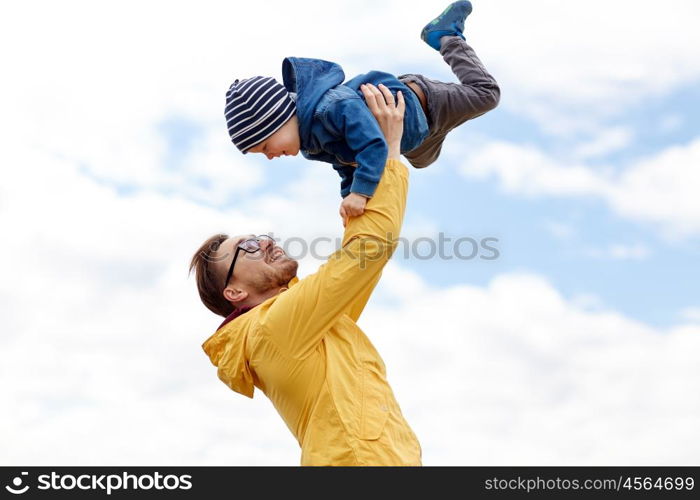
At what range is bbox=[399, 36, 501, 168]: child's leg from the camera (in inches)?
220

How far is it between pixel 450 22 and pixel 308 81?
1.55 metres

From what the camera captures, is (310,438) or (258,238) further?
(258,238)

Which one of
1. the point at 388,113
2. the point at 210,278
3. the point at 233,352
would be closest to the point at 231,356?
the point at 233,352

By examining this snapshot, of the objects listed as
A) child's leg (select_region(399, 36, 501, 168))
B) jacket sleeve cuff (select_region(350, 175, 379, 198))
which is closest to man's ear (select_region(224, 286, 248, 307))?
jacket sleeve cuff (select_region(350, 175, 379, 198))

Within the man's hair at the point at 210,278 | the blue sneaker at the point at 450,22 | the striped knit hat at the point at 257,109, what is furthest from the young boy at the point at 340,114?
the man's hair at the point at 210,278

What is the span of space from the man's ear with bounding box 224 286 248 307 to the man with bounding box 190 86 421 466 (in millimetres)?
334

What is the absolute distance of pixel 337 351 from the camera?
4887mm

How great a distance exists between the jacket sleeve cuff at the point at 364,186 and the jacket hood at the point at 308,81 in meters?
0.58

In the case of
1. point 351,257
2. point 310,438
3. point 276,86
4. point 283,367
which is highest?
point 276,86

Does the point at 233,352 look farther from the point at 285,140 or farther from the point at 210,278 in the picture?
the point at 285,140
